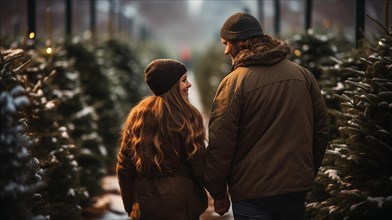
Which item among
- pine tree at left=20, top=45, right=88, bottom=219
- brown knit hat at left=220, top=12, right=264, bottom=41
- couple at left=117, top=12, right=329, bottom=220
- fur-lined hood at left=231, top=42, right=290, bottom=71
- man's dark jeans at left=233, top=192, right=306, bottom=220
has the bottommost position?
pine tree at left=20, top=45, right=88, bottom=219

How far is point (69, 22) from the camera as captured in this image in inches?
476

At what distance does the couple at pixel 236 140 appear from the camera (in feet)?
13.5

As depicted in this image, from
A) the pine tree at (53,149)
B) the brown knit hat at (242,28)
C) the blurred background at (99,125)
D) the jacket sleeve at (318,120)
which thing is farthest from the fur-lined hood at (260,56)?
the pine tree at (53,149)

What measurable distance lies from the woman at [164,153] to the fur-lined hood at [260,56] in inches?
18.8

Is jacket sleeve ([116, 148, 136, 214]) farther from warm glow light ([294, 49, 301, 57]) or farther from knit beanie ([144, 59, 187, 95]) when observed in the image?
warm glow light ([294, 49, 301, 57])

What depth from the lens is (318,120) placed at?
4.34 m

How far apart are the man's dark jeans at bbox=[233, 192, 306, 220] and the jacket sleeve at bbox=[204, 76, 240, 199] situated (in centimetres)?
22

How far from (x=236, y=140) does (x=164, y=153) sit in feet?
1.68

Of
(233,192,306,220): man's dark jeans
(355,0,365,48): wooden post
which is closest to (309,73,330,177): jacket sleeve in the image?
(233,192,306,220): man's dark jeans

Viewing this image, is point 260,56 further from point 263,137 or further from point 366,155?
point 366,155

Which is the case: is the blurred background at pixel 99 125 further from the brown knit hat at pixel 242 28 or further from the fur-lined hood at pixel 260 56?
the brown knit hat at pixel 242 28

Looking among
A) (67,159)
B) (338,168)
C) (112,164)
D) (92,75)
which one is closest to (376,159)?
(338,168)

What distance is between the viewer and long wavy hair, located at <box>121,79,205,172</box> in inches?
168

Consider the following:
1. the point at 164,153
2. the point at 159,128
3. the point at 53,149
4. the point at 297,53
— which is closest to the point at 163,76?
the point at 159,128
